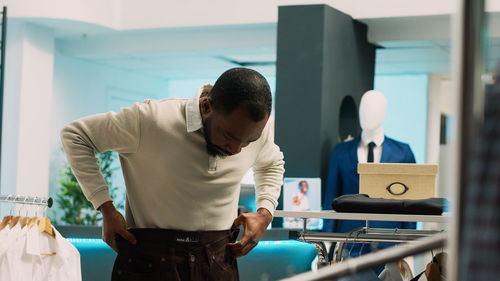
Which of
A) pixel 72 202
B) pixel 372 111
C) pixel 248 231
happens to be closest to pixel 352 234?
pixel 248 231

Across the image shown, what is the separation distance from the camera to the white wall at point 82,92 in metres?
9.69

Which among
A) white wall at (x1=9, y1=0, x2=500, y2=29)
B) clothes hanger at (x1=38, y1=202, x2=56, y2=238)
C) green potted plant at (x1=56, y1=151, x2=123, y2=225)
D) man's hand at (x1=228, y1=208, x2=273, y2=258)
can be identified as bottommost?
green potted plant at (x1=56, y1=151, x2=123, y2=225)

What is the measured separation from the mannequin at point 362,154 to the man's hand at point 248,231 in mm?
3527

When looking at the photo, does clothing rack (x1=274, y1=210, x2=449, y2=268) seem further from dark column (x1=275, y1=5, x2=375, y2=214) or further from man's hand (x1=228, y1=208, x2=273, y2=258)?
dark column (x1=275, y1=5, x2=375, y2=214)

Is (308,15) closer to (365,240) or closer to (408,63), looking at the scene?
(408,63)

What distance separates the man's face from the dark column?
4.43 m

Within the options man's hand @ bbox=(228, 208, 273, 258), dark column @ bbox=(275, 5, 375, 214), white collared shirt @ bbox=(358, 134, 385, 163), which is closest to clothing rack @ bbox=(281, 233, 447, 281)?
man's hand @ bbox=(228, 208, 273, 258)

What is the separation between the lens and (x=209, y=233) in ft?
Result: 6.82

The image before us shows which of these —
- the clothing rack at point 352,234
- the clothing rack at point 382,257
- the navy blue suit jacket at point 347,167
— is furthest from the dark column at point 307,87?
the clothing rack at point 382,257

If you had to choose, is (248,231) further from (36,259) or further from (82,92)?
(82,92)

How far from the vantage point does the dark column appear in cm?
650

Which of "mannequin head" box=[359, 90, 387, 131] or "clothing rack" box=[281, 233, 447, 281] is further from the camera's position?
"mannequin head" box=[359, 90, 387, 131]

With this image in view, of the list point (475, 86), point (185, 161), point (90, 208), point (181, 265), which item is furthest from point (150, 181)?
point (90, 208)

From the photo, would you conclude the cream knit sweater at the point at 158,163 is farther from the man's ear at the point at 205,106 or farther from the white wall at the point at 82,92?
the white wall at the point at 82,92
